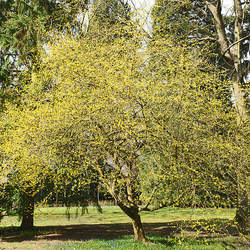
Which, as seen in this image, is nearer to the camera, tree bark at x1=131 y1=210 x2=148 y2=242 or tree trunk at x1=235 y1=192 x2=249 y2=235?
tree trunk at x1=235 y1=192 x2=249 y2=235

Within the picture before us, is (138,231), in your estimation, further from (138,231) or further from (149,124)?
(149,124)

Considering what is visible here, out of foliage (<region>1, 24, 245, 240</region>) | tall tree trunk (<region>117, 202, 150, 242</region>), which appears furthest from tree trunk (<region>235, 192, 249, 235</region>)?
tall tree trunk (<region>117, 202, 150, 242</region>)

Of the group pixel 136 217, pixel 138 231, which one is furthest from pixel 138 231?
pixel 136 217

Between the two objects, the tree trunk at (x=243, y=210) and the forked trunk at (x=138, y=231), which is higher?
the tree trunk at (x=243, y=210)

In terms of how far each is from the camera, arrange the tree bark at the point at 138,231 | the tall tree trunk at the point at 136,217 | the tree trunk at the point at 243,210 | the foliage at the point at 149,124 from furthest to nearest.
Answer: the tree bark at the point at 138,231
the tall tree trunk at the point at 136,217
the tree trunk at the point at 243,210
the foliage at the point at 149,124

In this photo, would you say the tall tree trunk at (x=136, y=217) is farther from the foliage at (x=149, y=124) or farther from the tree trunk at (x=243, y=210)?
the tree trunk at (x=243, y=210)

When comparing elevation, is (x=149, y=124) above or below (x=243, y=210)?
above

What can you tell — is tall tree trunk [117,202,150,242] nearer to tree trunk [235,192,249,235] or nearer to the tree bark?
the tree bark

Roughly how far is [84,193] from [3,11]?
8678 millimetres

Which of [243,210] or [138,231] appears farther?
[138,231]

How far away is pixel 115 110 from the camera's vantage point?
4895 mm

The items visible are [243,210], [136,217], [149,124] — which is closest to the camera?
[149,124]

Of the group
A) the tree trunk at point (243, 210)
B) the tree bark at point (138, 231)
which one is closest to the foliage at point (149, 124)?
the tree trunk at point (243, 210)

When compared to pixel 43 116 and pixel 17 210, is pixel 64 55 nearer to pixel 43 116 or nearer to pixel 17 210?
pixel 43 116
